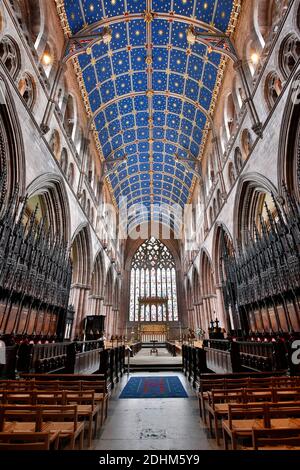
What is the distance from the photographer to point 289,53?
814 cm

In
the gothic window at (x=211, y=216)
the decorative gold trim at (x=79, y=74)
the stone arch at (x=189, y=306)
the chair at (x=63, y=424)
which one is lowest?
the chair at (x=63, y=424)

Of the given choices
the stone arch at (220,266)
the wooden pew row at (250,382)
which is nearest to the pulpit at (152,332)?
the stone arch at (220,266)

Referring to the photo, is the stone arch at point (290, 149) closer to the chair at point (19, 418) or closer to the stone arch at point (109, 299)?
the chair at point (19, 418)

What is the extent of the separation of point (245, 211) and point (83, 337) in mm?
11181

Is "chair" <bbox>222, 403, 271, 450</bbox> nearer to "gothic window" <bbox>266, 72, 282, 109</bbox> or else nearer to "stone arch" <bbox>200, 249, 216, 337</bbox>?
"gothic window" <bbox>266, 72, 282, 109</bbox>

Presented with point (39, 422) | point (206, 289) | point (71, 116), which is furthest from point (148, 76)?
point (39, 422)

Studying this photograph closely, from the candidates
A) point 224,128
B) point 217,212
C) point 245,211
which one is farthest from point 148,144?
point 245,211

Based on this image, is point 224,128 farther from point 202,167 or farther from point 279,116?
point 279,116

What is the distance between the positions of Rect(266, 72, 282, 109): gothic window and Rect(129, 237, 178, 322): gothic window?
21937 millimetres

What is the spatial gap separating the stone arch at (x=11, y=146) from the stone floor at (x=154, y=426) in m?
6.88

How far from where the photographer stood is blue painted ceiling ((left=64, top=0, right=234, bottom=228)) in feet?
41.0

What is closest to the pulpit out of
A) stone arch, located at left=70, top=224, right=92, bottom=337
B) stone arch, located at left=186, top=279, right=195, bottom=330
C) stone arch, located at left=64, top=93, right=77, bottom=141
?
stone arch, located at left=186, top=279, right=195, bottom=330

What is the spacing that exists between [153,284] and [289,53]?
25.4 meters

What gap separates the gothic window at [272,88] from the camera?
30.0 ft
